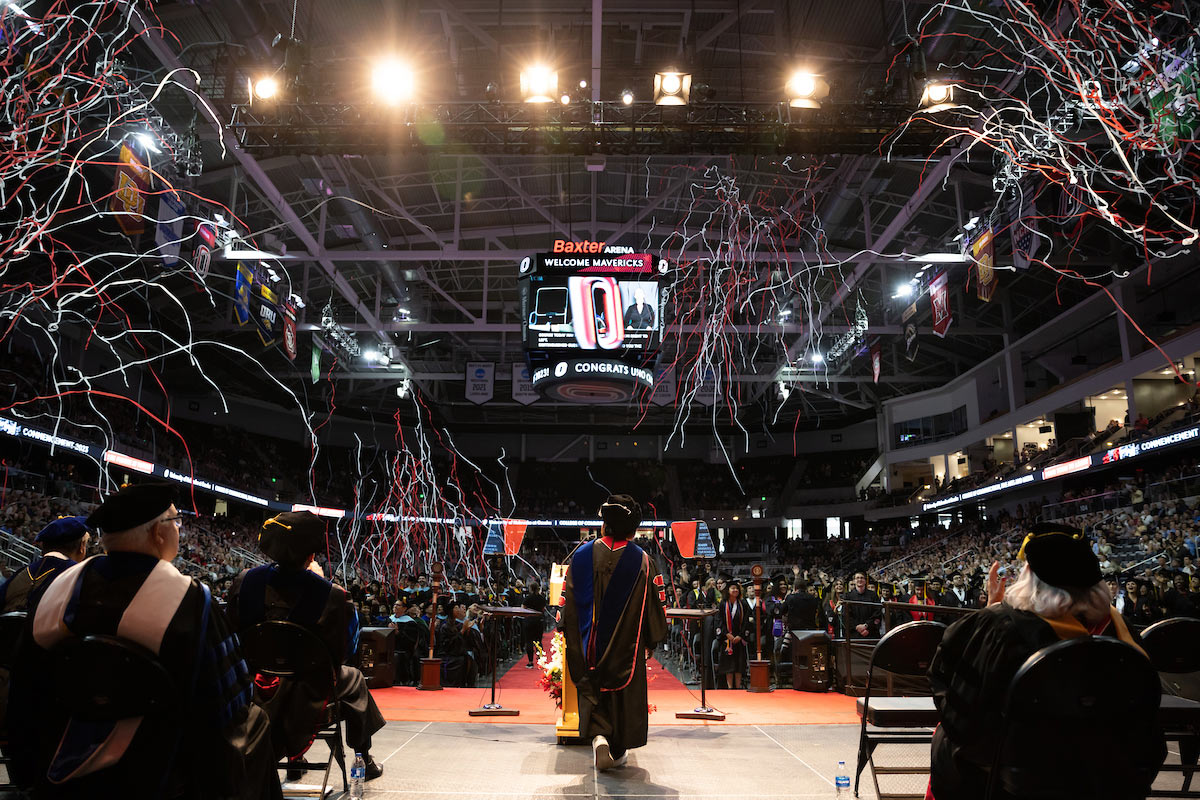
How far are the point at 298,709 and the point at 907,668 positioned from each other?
9.29ft

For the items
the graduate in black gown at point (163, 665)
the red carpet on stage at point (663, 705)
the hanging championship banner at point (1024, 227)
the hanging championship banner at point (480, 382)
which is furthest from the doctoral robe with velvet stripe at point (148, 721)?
the hanging championship banner at point (480, 382)

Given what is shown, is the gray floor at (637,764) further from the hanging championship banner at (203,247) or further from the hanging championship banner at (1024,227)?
the hanging championship banner at (203,247)

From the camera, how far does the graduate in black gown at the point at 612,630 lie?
4.94 meters

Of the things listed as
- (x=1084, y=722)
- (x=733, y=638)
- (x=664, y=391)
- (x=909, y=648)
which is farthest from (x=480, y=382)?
(x=1084, y=722)

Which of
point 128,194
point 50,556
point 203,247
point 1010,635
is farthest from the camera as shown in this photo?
point 203,247

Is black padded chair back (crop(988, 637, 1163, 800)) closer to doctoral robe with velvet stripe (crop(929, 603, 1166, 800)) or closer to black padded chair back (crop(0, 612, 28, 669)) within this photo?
doctoral robe with velvet stripe (crop(929, 603, 1166, 800))

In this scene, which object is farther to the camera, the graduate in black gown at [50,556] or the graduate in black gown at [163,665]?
the graduate in black gown at [50,556]

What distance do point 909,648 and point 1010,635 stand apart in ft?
4.23

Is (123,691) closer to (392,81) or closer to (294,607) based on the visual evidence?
(294,607)

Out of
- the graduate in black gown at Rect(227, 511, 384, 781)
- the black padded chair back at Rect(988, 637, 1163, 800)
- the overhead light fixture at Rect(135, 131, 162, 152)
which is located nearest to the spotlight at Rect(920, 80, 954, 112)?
the black padded chair back at Rect(988, 637, 1163, 800)

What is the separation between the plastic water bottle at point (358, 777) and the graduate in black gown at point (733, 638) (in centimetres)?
639

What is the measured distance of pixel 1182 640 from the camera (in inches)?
153

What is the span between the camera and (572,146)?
1023 centimetres

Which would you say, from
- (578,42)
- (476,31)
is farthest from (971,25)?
(476,31)
